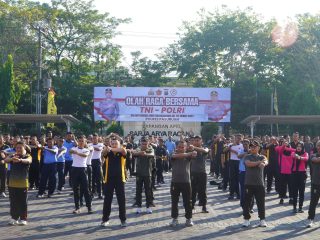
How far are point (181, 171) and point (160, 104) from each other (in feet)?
79.3

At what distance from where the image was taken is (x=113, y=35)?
53062 millimetres

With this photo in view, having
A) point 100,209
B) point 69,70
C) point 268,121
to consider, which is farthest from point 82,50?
point 100,209

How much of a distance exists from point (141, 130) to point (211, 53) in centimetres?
1771

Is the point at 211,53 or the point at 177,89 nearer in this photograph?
the point at 177,89

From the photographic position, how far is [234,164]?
18266mm

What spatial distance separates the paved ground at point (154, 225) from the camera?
12.1 meters

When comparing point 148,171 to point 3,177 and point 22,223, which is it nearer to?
point 22,223

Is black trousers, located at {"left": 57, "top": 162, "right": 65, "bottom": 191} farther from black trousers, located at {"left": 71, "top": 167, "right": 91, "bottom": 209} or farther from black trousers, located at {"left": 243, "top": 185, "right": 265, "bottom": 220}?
black trousers, located at {"left": 243, "top": 185, "right": 265, "bottom": 220}

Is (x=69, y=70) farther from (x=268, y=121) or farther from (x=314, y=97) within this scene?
(x=268, y=121)

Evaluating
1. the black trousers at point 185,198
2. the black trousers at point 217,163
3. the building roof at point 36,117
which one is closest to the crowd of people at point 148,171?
the black trousers at point 185,198

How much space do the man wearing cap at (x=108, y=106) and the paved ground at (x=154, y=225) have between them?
66.4ft

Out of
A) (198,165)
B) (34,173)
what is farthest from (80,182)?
(34,173)

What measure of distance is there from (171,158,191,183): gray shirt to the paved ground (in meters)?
1.00

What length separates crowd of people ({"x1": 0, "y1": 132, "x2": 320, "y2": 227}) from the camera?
43.7 ft
